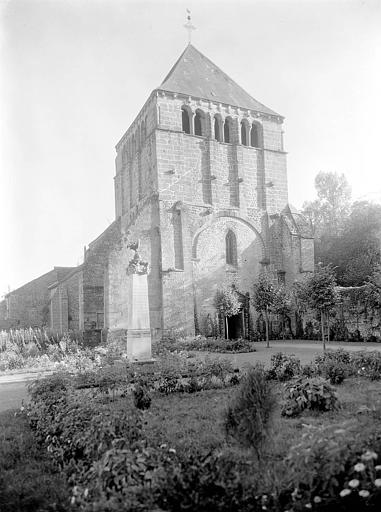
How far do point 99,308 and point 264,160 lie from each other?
1340cm

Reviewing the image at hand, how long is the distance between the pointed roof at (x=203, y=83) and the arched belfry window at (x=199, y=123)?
0.98 metres

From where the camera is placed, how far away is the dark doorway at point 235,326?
26.0 m

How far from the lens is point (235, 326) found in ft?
86.5

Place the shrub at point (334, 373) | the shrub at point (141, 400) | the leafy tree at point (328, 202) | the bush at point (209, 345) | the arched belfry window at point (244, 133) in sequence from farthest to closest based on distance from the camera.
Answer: the leafy tree at point (328, 202), the arched belfry window at point (244, 133), the bush at point (209, 345), the shrub at point (334, 373), the shrub at point (141, 400)

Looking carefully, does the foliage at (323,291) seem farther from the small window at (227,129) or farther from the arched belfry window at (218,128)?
the small window at (227,129)

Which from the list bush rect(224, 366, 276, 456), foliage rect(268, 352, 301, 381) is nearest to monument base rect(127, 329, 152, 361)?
foliage rect(268, 352, 301, 381)

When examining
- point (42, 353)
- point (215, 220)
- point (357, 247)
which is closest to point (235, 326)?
point (215, 220)

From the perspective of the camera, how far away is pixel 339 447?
11.0 feet

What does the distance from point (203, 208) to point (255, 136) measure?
6.51 metres

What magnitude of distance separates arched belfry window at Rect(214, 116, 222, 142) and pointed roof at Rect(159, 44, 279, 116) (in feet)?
3.45

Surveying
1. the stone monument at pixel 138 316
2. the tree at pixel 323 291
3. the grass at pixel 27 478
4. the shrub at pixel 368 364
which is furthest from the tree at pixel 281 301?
the grass at pixel 27 478

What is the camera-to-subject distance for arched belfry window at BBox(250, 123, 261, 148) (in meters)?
27.9

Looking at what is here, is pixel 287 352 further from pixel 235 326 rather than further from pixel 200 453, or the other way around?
pixel 200 453

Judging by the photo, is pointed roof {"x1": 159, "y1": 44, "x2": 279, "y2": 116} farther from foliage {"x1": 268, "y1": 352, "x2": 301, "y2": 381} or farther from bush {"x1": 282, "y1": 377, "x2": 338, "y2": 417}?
bush {"x1": 282, "y1": 377, "x2": 338, "y2": 417}
